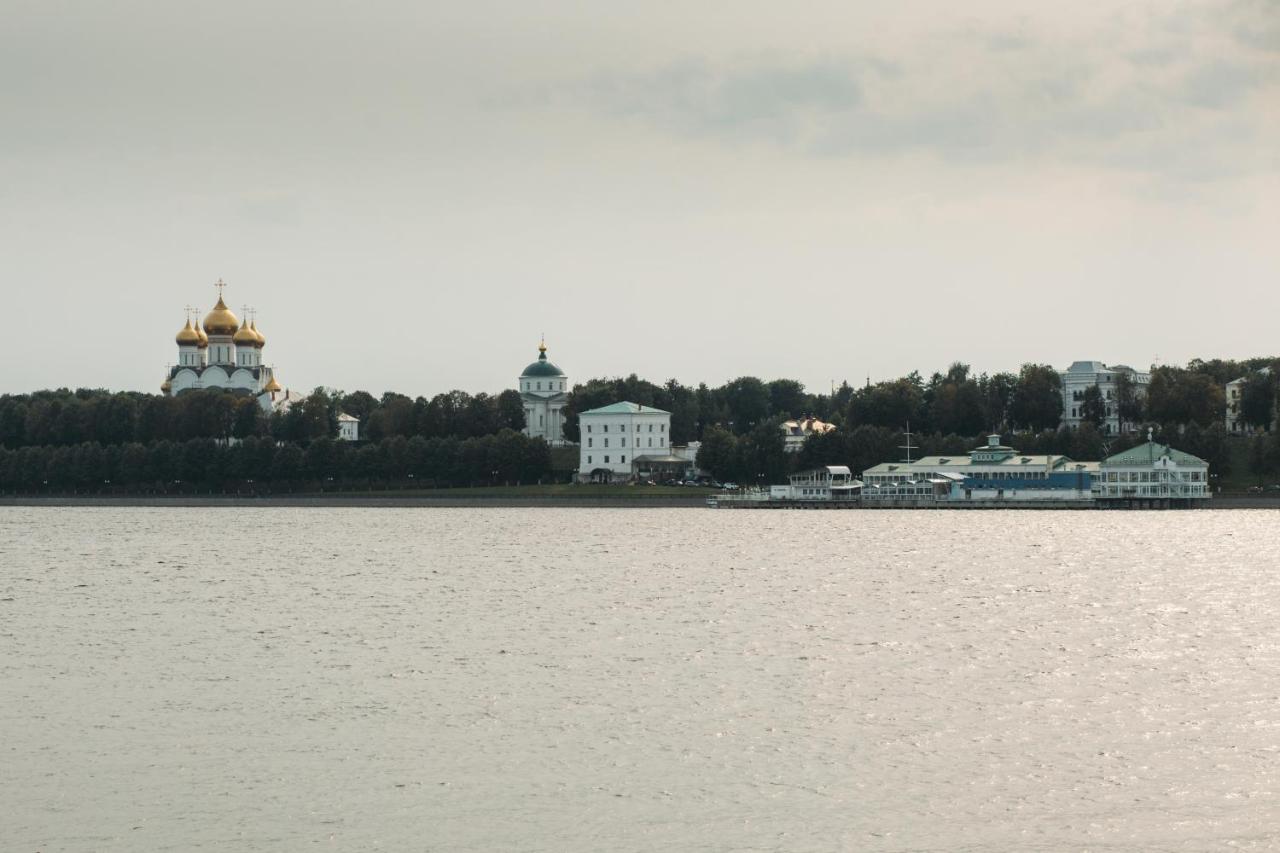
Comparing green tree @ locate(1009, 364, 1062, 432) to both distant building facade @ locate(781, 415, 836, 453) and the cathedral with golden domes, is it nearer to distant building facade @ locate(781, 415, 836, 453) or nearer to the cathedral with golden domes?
distant building facade @ locate(781, 415, 836, 453)

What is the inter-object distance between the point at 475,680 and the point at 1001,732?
10012 mm

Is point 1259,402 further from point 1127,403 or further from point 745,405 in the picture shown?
point 745,405

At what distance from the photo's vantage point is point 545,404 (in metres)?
172

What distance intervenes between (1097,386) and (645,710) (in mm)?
129303

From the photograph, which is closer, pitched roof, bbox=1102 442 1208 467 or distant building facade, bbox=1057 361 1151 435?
pitched roof, bbox=1102 442 1208 467

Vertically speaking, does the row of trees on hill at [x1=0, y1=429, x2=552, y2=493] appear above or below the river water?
above

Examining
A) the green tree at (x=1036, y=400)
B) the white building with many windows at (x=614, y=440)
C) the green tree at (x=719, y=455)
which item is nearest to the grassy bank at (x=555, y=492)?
the green tree at (x=719, y=455)

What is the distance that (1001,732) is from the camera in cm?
2795

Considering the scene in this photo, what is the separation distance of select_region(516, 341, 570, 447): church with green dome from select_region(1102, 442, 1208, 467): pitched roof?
59.5 metres

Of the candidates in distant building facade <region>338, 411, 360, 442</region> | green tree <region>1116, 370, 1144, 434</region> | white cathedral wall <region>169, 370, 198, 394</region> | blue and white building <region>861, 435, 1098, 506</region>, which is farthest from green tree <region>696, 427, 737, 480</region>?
white cathedral wall <region>169, 370, 198, 394</region>

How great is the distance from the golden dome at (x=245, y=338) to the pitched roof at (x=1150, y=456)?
8110cm

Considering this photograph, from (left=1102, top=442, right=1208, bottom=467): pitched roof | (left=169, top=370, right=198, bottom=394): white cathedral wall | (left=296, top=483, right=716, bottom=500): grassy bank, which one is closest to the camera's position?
(left=1102, top=442, right=1208, bottom=467): pitched roof

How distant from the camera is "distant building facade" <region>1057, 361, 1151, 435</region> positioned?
152 m

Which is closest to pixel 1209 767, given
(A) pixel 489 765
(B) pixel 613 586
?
(A) pixel 489 765
